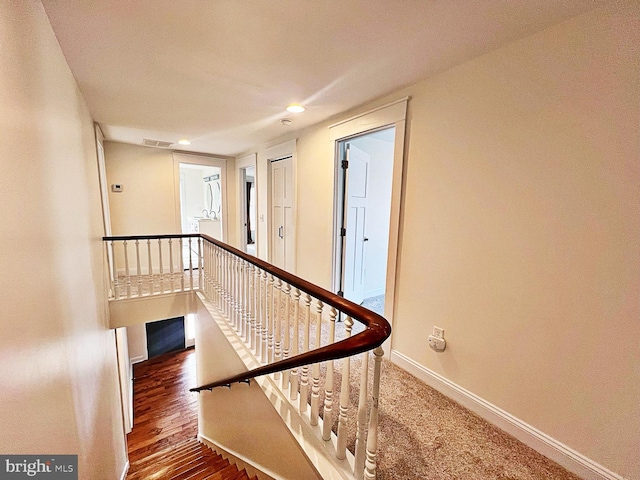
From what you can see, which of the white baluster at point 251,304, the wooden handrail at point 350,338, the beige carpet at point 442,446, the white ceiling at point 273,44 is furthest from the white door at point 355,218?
the wooden handrail at point 350,338

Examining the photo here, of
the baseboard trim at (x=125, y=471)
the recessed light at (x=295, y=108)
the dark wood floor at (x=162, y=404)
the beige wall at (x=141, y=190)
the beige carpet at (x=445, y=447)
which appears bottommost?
the dark wood floor at (x=162, y=404)

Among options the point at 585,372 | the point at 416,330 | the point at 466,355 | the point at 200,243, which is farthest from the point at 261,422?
the point at 200,243

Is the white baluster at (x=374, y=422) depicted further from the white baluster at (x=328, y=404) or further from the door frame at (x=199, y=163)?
the door frame at (x=199, y=163)

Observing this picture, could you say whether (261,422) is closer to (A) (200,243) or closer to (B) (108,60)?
(A) (200,243)

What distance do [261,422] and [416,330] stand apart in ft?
4.23

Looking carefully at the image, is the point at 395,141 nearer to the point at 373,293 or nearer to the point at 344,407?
the point at 344,407

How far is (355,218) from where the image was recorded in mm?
2986

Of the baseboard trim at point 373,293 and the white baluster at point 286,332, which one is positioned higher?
the white baluster at point 286,332

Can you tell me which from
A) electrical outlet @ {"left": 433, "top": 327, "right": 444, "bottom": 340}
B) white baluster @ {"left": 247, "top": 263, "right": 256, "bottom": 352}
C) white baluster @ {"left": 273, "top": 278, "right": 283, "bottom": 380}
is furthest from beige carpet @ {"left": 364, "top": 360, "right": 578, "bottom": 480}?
white baluster @ {"left": 247, "top": 263, "right": 256, "bottom": 352}

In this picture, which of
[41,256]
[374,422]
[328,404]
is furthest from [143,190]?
[374,422]

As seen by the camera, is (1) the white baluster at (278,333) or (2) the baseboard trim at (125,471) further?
(2) the baseboard trim at (125,471)

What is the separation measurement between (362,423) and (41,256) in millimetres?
1478

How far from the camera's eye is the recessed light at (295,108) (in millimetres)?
2350

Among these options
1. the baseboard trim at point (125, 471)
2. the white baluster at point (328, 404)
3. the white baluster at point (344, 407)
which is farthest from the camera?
the baseboard trim at point (125, 471)
